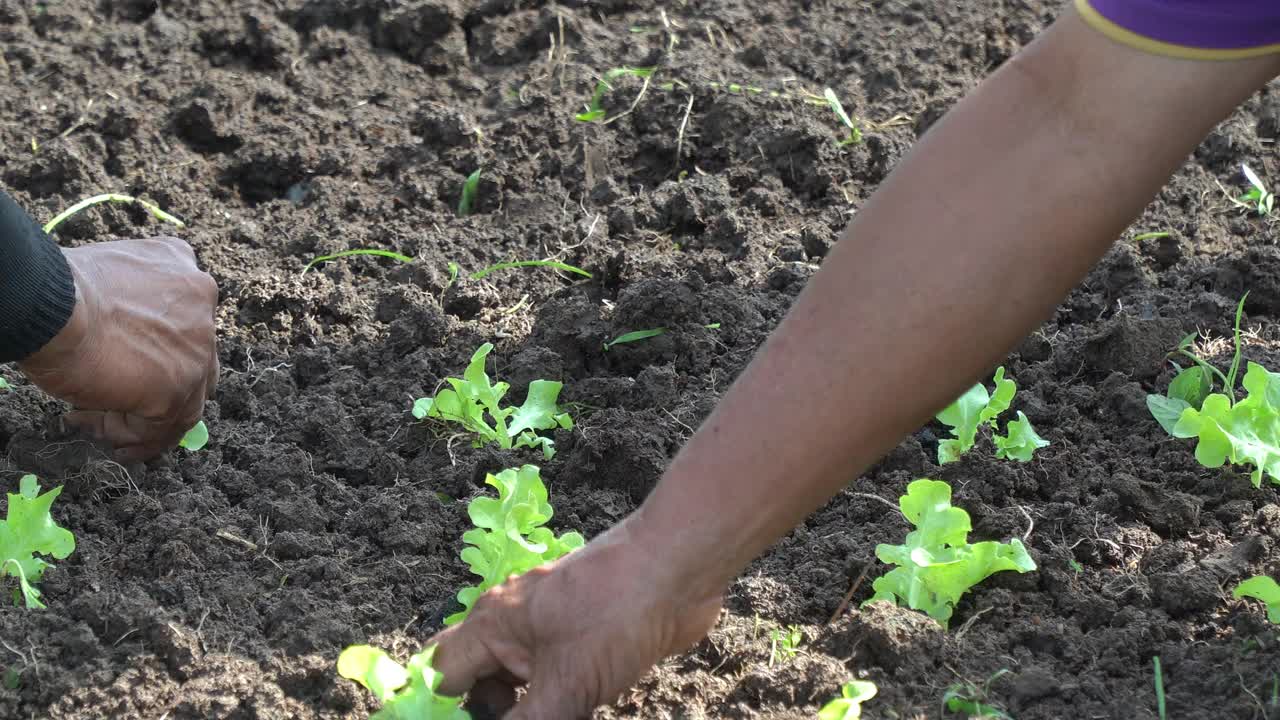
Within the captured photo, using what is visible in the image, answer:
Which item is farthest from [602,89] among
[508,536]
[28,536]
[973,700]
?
[973,700]

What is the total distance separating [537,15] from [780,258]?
1.48 metres

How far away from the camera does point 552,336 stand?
3.05m

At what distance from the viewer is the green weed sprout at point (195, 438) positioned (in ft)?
9.04

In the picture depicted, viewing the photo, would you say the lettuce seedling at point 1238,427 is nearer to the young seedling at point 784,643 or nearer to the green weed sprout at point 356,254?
the young seedling at point 784,643

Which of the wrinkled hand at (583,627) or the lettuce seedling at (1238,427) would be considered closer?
the wrinkled hand at (583,627)

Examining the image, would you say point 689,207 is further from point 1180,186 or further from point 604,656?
point 604,656

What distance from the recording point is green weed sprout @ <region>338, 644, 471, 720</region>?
6.15 ft

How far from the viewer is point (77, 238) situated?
3.43m

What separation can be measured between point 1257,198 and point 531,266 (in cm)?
193

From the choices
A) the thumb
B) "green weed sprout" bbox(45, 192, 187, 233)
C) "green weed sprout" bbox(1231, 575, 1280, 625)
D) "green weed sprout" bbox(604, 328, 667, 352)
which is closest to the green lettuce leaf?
"green weed sprout" bbox(1231, 575, 1280, 625)

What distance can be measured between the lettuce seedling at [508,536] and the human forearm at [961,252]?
0.66 meters

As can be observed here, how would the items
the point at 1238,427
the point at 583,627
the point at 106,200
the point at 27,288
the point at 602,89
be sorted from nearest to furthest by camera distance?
1. the point at 583,627
2. the point at 27,288
3. the point at 1238,427
4. the point at 106,200
5. the point at 602,89

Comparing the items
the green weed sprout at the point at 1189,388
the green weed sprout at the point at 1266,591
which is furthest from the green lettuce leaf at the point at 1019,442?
the green weed sprout at the point at 1266,591

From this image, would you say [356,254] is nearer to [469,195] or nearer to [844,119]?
[469,195]
